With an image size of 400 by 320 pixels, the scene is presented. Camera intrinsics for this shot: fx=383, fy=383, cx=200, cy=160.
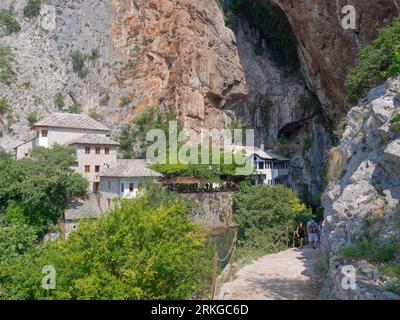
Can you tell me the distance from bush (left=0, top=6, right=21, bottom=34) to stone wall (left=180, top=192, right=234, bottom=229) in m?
31.1

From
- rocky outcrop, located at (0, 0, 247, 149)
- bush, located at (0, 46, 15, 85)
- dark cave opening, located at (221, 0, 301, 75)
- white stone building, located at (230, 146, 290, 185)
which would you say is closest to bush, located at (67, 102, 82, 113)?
rocky outcrop, located at (0, 0, 247, 149)

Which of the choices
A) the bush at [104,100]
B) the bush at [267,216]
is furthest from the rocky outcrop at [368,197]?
the bush at [104,100]

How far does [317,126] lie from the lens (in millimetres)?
36406

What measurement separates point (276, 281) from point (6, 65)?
4113 cm

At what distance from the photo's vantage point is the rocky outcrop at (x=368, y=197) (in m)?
7.31

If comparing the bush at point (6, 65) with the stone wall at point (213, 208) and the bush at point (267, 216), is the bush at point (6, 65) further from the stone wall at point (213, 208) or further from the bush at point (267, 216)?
the bush at point (267, 216)

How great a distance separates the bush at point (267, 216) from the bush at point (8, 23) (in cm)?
3657

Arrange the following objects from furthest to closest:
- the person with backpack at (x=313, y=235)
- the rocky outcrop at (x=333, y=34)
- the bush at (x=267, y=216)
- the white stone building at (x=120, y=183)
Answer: the white stone building at (x=120, y=183) → the rocky outcrop at (x=333, y=34) → the bush at (x=267, y=216) → the person with backpack at (x=313, y=235)

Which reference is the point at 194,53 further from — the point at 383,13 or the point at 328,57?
the point at 383,13

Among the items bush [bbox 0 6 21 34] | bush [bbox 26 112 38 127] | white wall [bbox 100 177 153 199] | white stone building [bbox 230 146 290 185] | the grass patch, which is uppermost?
bush [bbox 0 6 21 34]

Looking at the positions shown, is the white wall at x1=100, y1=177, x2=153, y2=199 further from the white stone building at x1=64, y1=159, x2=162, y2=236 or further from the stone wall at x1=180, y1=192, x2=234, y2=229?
the stone wall at x1=180, y1=192, x2=234, y2=229

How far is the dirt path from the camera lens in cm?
863

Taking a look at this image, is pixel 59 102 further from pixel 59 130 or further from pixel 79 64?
pixel 59 130

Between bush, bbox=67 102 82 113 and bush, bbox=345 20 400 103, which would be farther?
bush, bbox=67 102 82 113
